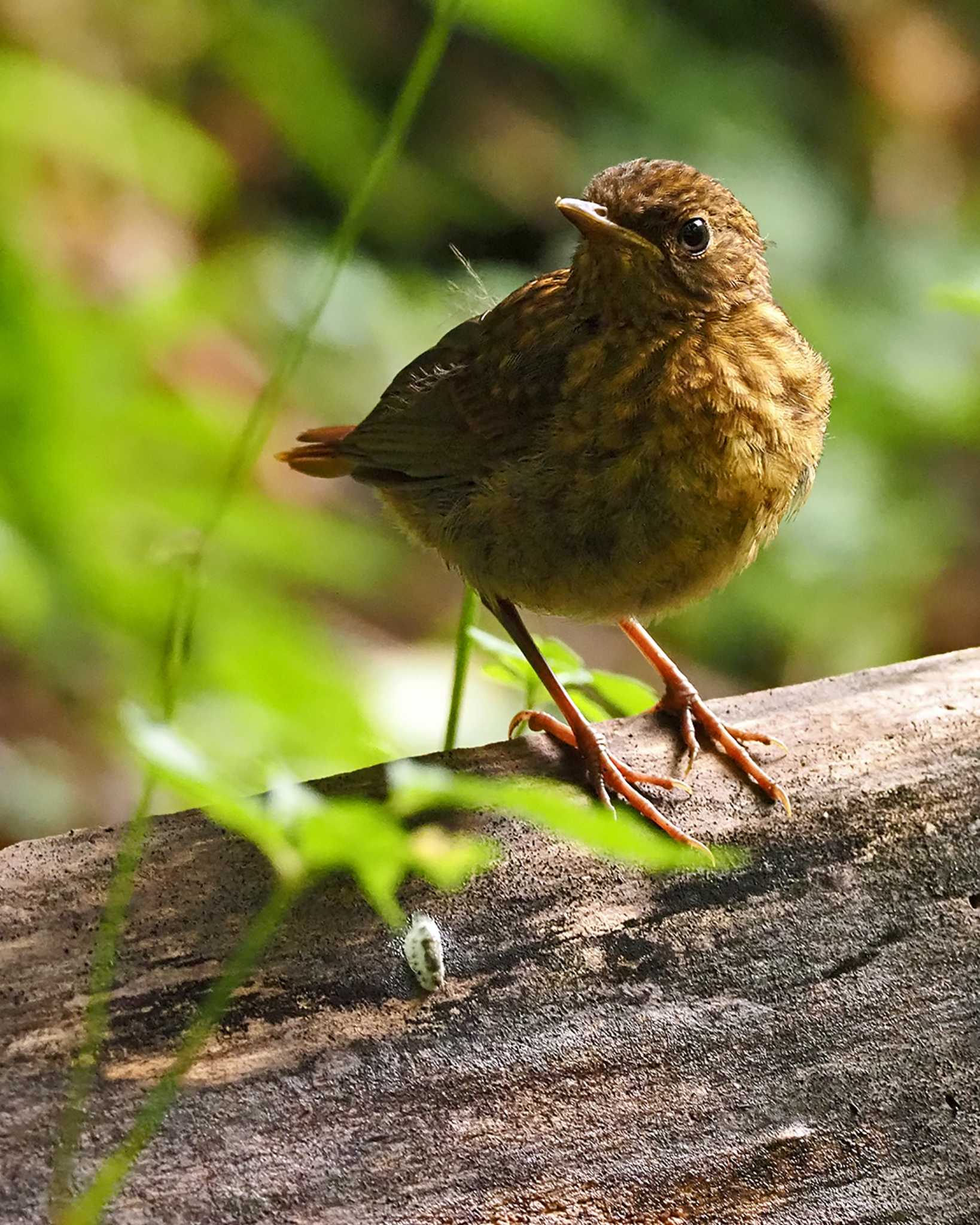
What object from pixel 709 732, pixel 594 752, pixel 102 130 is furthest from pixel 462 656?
pixel 102 130

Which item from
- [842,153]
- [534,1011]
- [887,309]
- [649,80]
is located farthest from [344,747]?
[842,153]

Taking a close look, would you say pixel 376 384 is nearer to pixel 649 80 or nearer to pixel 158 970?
pixel 649 80

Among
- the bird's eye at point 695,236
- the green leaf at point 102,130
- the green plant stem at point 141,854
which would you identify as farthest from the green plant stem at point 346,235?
the green leaf at point 102,130

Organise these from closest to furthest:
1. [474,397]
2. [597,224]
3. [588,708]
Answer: [597,224], [588,708], [474,397]

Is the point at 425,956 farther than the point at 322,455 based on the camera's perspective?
No

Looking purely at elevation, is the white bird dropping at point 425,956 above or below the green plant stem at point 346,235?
below

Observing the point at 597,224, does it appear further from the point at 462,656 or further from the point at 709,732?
the point at 709,732

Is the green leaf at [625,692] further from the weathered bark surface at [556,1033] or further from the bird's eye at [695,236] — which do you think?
the bird's eye at [695,236]
